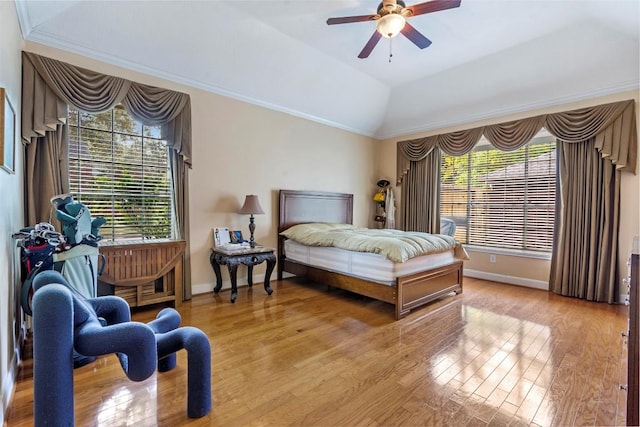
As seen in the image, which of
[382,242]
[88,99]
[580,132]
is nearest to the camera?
[88,99]

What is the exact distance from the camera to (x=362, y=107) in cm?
545

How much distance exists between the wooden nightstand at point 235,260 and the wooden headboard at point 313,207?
87 cm

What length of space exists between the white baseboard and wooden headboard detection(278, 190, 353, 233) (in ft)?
7.69

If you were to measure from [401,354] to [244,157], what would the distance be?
3.26 metres

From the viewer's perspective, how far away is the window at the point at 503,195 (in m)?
4.46

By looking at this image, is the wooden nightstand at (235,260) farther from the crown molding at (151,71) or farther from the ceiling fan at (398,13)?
the ceiling fan at (398,13)

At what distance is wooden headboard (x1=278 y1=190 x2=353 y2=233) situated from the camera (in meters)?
4.75

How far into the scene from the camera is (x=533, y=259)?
447 centimetres

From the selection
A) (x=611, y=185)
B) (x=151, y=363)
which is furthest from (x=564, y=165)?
(x=151, y=363)

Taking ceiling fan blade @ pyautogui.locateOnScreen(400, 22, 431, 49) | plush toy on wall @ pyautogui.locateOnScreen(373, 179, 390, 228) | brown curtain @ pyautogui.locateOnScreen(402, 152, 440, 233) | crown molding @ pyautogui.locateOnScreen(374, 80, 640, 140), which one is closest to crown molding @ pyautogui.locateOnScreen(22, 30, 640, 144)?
crown molding @ pyautogui.locateOnScreen(374, 80, 640, 140)

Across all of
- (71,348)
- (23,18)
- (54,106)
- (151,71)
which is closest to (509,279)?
(71,348)

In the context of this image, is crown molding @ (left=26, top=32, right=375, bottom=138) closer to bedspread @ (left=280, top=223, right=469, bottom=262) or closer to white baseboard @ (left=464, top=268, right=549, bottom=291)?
A: bedspread @ (left=280, top=223, right=469, bottom=262)

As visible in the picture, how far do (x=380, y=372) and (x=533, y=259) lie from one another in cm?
368

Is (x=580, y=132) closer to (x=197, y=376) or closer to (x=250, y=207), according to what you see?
(x=250, y=207)
